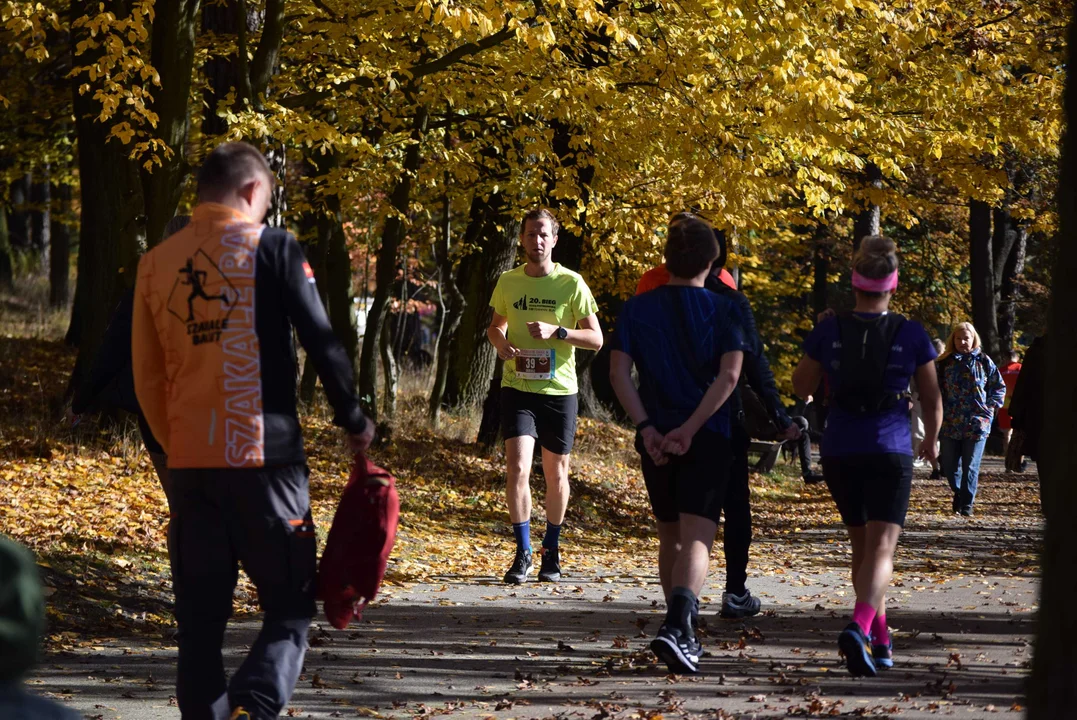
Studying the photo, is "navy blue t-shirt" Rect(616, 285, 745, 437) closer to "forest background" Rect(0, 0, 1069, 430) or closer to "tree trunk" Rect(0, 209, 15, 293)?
"forest background" Rect(0, 0, 1069, 430)

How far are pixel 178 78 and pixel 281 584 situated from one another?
8.75 meters

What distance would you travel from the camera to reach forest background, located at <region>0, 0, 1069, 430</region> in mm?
11695

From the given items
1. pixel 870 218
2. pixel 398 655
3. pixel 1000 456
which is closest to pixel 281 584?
pixel 398 655

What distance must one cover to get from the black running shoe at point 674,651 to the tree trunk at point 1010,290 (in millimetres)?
24682

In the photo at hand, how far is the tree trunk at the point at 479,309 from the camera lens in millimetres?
17844

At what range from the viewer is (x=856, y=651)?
607 centimetres

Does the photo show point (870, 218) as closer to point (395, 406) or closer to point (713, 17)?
point (395, 406)

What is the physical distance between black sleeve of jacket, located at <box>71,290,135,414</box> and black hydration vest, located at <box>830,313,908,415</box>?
342cm

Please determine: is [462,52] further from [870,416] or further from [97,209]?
[870,416]

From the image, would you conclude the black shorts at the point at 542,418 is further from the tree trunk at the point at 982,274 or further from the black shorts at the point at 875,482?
the tree trunk at the point at 982,274

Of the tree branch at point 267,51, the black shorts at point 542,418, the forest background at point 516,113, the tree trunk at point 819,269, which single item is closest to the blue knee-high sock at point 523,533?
the black shorts at point 542,418

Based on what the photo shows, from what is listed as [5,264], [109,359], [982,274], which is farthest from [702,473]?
[5,264]

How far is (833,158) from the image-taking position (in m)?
13.4

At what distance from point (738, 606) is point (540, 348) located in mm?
2132
